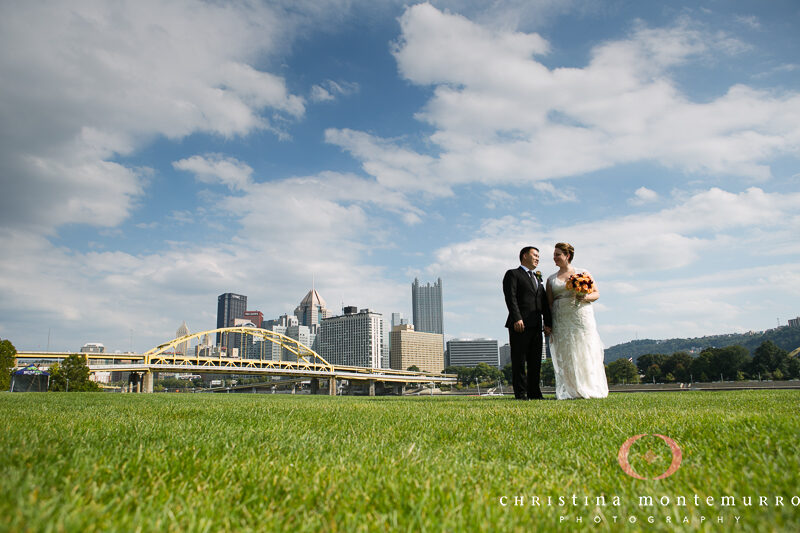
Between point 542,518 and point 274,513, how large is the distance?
1004 millimetres

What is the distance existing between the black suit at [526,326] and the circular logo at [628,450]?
671 centimetres

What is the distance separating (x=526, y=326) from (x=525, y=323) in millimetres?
71

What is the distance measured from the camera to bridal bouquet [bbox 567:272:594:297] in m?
9.52

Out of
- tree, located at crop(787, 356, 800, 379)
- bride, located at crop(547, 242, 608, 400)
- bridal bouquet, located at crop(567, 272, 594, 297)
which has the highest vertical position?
bridal bouquet, located at crop(567, 272, 594, 297)

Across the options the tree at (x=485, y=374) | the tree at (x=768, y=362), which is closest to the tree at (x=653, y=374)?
the tree at (x=768, y=362)

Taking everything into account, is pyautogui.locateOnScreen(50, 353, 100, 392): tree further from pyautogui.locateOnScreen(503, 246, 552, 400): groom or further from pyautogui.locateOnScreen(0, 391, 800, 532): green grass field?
pyautogui.locateOnScreen(0, 391, 800, 532): green grass field

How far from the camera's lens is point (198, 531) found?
1483 millimetres

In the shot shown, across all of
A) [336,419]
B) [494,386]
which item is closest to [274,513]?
[336,419]

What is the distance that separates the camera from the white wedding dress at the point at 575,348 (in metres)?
9.60

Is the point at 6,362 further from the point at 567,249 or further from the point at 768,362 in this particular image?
the point at 768,362

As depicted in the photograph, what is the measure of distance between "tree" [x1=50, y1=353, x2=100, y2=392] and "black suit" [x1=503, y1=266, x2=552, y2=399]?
5399 cm

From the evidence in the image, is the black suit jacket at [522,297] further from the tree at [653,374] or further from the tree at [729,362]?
the tree at [653,374]

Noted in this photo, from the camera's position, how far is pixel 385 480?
2.13 meters

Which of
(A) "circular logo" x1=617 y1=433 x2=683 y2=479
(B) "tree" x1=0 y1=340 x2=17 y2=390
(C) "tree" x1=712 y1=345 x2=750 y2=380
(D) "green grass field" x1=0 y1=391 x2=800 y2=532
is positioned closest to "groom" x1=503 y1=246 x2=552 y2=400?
(D) "green grass field" x1=0 y1=391 x2=800 y2=532
